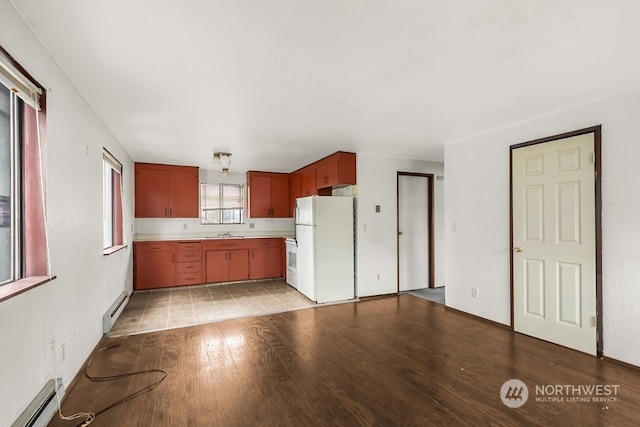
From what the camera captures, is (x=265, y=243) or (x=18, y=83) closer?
(x=18, y=83)

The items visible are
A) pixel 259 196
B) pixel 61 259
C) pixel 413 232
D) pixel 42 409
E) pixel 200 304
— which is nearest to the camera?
pixel 42 409

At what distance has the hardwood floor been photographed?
188 cm

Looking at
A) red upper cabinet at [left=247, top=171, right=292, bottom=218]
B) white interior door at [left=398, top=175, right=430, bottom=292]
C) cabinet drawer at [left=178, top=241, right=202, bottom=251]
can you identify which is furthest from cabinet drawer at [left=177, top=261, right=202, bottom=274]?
white interior door at [left=398, top=175, right=430, bottom=292]

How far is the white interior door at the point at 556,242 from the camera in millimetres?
2730

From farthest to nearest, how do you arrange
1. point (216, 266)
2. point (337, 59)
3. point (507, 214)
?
point (216, 266)
point (507, 214)
point (337, 59)

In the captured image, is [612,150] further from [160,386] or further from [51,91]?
[51,91]

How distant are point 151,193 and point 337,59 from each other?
494 cm

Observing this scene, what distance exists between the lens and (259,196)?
6.48m

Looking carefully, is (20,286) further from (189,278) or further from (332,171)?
(189,278)

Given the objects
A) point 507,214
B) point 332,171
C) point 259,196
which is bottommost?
point 507,214

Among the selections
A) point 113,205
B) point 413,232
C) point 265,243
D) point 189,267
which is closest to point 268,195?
point 265,243

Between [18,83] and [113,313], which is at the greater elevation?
[18,83]

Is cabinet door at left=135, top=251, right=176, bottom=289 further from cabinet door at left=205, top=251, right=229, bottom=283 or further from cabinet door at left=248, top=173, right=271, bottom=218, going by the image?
cabinet door at left=248, top=173, right=271, bottom=218

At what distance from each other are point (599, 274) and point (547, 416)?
1.50 meters
